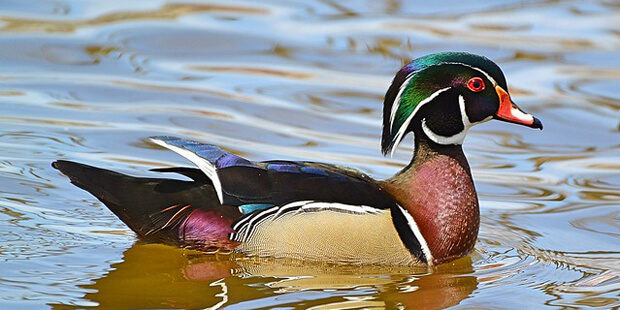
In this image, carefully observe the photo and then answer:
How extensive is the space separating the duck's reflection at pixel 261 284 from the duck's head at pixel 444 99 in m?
0.72

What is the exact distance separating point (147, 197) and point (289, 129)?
2.91m

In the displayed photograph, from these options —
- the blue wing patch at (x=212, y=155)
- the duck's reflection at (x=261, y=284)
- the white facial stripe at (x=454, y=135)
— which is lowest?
the duck's reflection at (x=261, y=284)

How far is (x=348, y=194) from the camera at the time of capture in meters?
6.50

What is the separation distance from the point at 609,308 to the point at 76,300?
248 cm

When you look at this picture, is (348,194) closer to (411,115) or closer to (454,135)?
(411,115)

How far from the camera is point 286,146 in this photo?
9031 mm

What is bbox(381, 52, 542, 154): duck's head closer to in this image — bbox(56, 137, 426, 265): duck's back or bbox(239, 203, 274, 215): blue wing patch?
bbox(56, 137, 426, 265): duck's back

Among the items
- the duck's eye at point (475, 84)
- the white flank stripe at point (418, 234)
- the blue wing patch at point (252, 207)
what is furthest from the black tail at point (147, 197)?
the duck's eye at point (475, 84)

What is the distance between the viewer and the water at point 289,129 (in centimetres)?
635

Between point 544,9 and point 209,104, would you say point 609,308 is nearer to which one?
point 209,104

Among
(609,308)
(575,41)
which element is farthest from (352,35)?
(609,308)

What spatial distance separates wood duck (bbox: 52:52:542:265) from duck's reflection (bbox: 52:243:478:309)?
72 millimetres

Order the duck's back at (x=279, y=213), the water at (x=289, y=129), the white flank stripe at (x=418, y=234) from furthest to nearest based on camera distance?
the white flank stripe at (x=418, y=234), the duck's back at (x=279, y=213), the water at (x=289, y=129)

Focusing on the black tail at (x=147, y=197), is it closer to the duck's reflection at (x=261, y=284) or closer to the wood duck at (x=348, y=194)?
the wood duck at (x=348, y=194)
